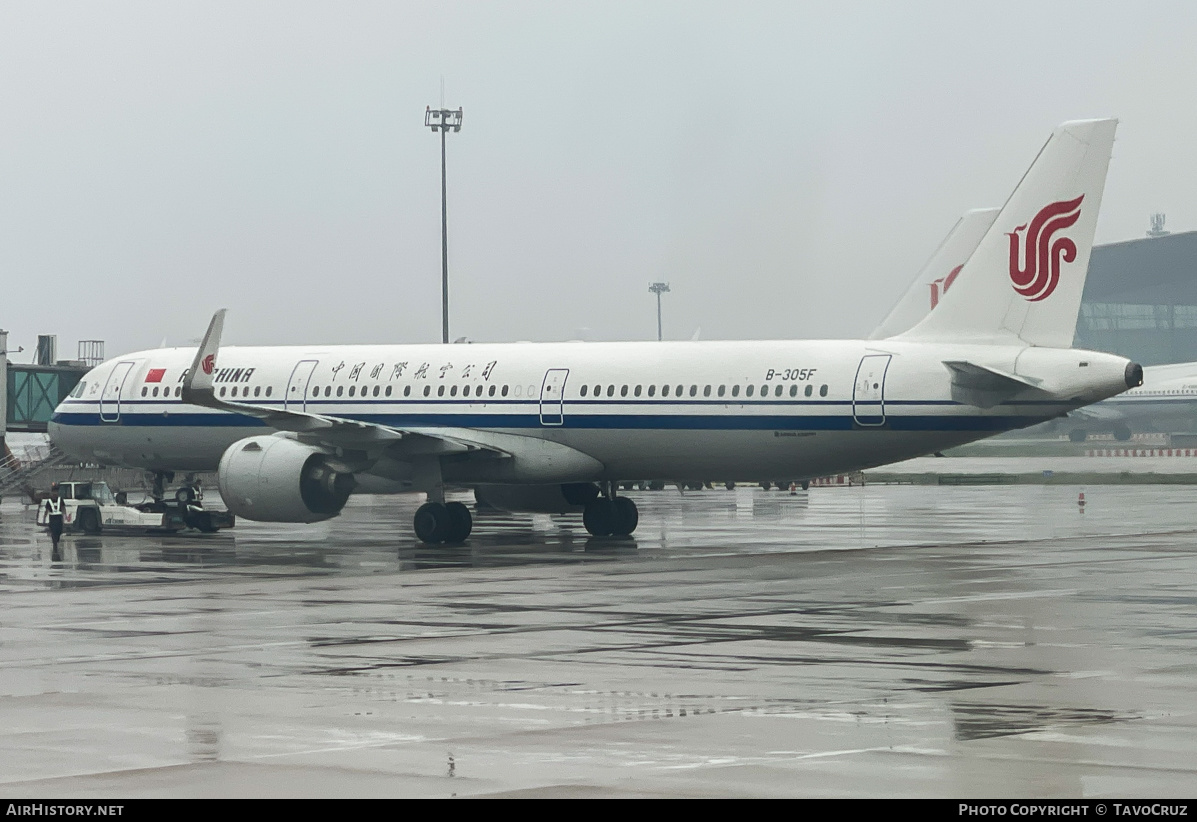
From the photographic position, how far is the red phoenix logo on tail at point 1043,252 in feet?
106

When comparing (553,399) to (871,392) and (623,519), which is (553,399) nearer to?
(623,519)

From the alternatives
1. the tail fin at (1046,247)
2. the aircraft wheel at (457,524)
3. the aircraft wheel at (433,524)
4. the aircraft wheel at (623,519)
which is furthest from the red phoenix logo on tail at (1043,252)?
the aircraft wheel at (433,524)

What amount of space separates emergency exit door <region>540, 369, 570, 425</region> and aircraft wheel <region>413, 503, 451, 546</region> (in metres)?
2.63

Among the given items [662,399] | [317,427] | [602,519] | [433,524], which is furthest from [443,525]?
[662,399]

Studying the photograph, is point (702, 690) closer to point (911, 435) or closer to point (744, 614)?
point (744, 614)

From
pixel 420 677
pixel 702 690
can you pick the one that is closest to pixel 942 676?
pixel 702 690

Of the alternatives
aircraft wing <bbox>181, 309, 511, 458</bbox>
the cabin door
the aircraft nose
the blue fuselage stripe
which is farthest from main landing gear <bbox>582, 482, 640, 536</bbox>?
the cabin door

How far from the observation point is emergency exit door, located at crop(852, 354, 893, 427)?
1268 inches

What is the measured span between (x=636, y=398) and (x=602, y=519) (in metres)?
4.10

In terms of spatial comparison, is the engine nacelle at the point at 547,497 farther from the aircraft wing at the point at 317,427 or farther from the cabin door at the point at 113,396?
the cabin door at the point at 113,396

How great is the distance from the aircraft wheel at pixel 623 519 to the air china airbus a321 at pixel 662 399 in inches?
1.4

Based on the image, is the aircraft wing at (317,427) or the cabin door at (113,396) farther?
the cabin door at (113,396)

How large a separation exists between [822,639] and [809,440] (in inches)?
596

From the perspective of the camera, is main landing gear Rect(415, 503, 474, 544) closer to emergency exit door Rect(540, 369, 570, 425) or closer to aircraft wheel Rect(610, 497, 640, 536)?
emergency exit door Rect(540, 369, 570, 425)
